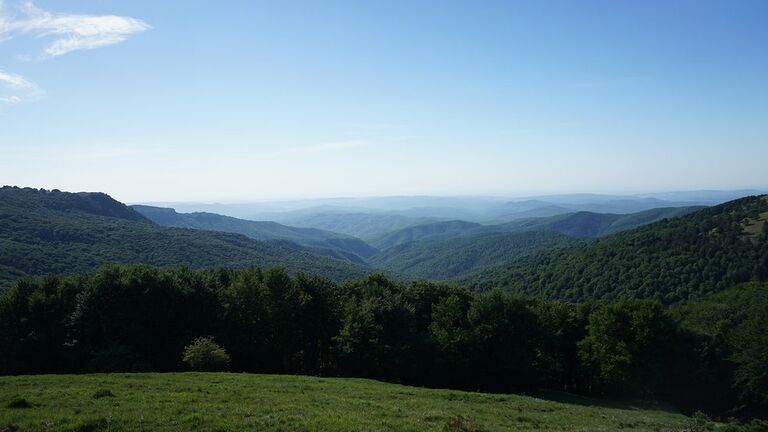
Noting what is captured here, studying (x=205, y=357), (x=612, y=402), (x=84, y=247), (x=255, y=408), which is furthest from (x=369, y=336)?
(x=84, y=247)

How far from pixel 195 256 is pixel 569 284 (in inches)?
5457

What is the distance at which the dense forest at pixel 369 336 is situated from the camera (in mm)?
37719

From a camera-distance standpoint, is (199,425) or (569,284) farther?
(569,284)

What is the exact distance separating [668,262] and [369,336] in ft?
348

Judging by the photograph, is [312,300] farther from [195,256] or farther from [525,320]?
[195,256]

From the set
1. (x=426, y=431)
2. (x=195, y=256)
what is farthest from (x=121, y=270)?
(x=195, y=256)

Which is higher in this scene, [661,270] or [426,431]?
[426,431]

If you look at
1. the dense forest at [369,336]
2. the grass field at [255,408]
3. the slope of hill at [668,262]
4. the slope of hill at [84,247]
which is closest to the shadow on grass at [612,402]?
the dense forest at [369,336]

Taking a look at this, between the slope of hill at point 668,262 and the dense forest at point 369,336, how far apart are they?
64.1 metres

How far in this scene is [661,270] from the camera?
363ft

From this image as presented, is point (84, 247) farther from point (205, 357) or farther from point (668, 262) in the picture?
point (668, 262)

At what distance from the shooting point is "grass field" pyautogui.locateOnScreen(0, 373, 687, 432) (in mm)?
15008

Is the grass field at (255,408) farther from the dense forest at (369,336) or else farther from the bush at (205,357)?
the dense forest at (369,336)

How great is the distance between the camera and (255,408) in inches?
703
